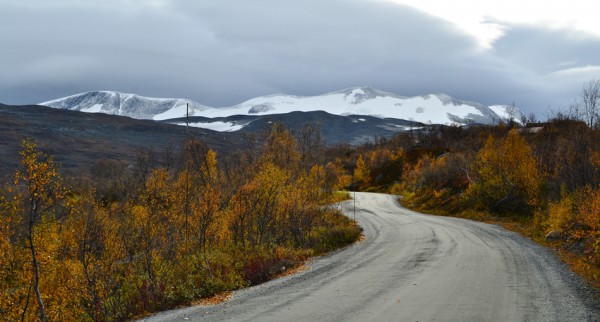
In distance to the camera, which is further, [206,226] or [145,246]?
[206,226]

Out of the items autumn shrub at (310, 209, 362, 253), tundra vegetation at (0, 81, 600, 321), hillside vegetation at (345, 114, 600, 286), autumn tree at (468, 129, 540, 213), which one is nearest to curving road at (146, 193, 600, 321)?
tundra vegetation at (0, 81, 600, 321)

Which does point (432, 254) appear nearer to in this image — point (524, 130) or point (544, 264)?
point (544, 264)

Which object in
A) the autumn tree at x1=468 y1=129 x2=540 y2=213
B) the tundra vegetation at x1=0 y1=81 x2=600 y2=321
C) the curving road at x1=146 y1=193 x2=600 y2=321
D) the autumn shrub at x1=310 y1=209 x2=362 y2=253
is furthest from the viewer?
the autumn tree at x1=468 y1=129 x2=540 y2=213

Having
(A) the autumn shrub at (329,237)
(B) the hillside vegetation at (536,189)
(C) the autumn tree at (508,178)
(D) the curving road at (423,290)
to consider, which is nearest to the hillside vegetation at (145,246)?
(A) the autumn shrub at (329,237)

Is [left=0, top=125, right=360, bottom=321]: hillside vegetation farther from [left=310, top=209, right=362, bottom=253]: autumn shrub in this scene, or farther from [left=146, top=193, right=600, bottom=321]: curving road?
[left=146, top=193, right=600, bottom=321]: curving road

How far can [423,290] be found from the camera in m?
13.8

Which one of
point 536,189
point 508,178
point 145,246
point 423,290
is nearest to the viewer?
point 423,290

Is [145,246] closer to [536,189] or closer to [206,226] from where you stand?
[206,226]

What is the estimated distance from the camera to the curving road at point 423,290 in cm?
1145

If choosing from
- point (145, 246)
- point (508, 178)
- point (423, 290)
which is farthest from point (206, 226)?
point (508, 178)

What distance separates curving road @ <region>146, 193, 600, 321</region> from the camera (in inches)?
451

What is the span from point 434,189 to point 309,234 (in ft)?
111

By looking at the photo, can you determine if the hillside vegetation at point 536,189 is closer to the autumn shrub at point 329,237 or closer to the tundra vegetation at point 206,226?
the tundra vegetation at point 206,226

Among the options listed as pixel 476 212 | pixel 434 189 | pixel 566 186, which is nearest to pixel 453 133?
pixel 434 189
